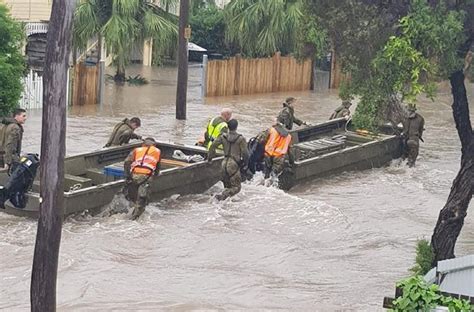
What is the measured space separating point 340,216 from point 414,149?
5109mm

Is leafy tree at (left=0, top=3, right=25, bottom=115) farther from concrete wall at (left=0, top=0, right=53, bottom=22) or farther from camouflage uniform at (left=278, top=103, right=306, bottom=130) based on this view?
concrete wall at (left=0, top=0, right=53, bottom=22)

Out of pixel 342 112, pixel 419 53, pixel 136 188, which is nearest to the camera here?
pixel 419 53

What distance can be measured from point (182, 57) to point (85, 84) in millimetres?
3789

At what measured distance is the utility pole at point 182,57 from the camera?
1103 inches

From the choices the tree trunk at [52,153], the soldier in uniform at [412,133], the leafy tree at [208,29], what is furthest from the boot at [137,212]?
the leafy tree at [208,29]

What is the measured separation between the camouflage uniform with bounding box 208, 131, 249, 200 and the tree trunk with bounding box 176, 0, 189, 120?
31.6 feet

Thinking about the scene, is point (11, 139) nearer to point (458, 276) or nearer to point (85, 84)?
point (458, 276)

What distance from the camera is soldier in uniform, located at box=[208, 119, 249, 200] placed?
737 inches

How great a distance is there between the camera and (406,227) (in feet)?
61.4

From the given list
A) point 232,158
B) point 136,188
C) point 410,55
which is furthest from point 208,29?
point 410,55

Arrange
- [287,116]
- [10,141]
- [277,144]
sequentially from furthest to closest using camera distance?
[287,116] < [277,144] < [10,141]

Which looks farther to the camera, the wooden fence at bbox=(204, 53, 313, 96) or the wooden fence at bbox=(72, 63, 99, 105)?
the wooden fence at bbox=(204, 53, 313, 96)

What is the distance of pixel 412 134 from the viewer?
78.0ft

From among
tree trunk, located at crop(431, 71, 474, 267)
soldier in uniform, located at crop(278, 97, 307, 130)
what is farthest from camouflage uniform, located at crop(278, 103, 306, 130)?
tree trunk, located at crop(431, 71, 474, 267)
